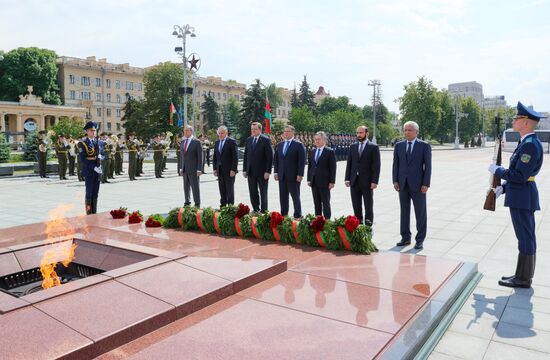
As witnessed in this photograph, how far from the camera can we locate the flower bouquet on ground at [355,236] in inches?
224

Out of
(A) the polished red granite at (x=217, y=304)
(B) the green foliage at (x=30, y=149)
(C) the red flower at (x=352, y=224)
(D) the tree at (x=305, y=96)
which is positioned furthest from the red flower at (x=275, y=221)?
(D) the tree at (x=305, y=96)

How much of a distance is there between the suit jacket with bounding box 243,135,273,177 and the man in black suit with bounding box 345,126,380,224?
72.9 inches

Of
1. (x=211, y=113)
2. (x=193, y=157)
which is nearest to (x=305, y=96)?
(x=211, y=113)

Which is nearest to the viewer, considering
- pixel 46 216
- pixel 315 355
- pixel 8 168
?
pixel 315 355

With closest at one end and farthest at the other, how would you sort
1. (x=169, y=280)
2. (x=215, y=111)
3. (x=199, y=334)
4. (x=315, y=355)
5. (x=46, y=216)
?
1. (x=315, y=355)
2. (x=199, y=334)
3. (x=169, y=280)
4. (x=46, y=216)
5. (x=215, y=111)

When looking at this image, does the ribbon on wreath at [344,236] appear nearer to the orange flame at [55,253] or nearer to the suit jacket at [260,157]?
the suit jacket at [260,157]

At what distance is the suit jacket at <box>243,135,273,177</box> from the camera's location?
8.63 metres

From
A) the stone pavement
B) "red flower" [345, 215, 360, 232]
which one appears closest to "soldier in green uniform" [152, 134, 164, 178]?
the stone pavement

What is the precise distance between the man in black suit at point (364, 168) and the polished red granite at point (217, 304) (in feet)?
5.81

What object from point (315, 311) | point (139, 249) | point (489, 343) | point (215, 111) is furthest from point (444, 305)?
point (215, 111)

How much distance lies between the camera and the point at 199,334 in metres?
3.39

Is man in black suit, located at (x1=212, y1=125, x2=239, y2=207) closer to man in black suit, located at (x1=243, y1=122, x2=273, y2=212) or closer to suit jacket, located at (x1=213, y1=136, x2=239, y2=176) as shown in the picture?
suit jacket, located at (x1=213, y1=136, x2=239, y2=176)

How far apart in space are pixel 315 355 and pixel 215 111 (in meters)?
78.9

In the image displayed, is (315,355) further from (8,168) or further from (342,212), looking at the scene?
(8,168)
